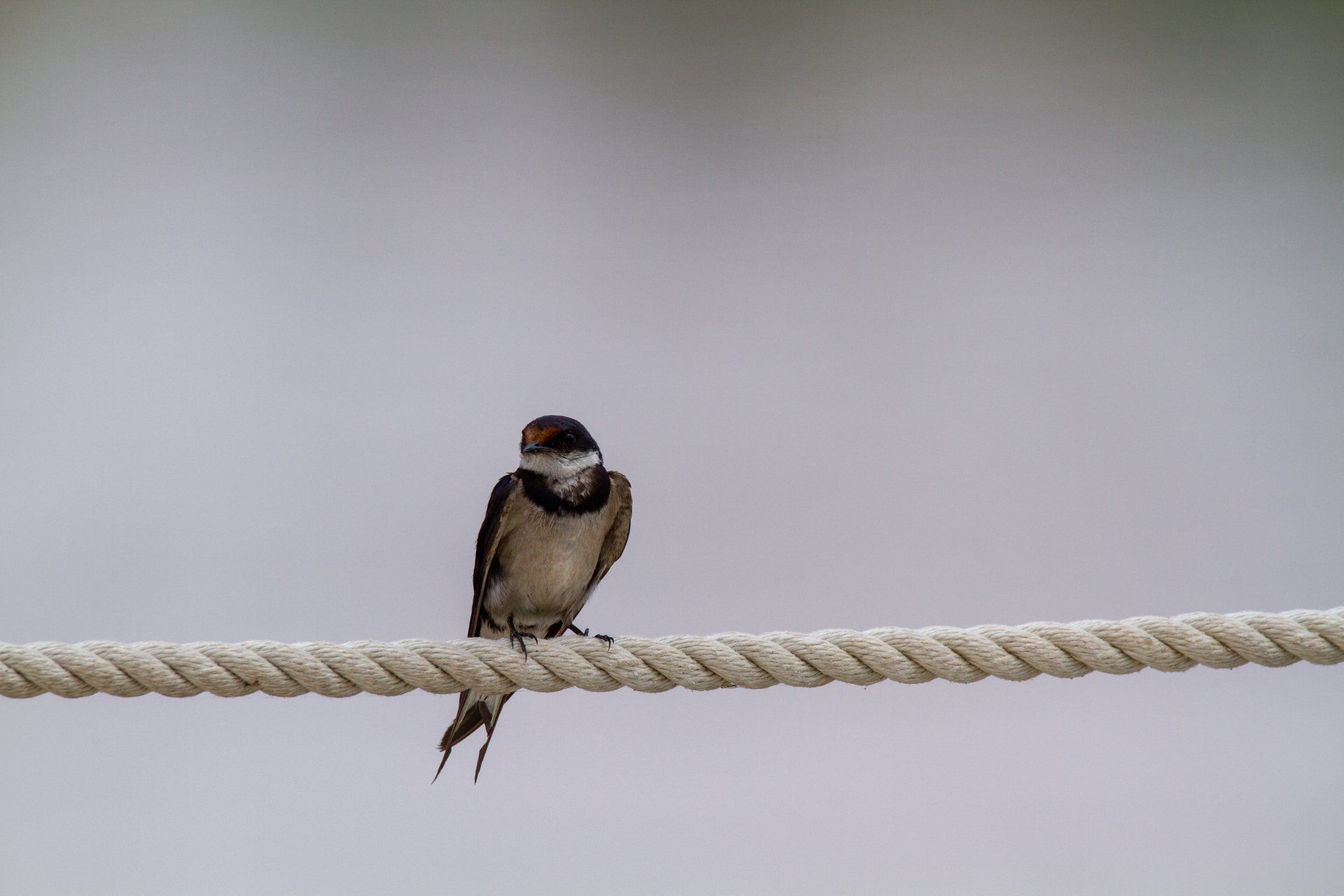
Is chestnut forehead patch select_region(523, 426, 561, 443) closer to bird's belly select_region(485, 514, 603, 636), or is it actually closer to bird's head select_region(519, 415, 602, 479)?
bird's head select_region(519, 415, 602, 479)

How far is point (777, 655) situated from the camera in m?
0.92

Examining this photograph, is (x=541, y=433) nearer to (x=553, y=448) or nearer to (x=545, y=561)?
(x=553, y=448)

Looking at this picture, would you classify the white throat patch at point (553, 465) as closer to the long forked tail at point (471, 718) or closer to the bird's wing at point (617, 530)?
the bird's wing at point (617, 530)

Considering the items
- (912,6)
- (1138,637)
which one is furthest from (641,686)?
(912,6)

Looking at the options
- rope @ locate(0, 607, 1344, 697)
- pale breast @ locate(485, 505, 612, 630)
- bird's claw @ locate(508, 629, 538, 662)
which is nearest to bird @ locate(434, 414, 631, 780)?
pale breast @ locate(485, 505, 612, 630)

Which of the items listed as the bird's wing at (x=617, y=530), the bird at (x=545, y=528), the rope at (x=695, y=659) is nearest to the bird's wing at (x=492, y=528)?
the bird at (x=545, y=528)

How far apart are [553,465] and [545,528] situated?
92 mm

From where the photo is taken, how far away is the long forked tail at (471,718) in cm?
122

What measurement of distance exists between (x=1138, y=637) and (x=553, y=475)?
0.76 m

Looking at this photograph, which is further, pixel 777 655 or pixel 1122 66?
pixel 1122 66

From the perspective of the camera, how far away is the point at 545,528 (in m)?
1.30

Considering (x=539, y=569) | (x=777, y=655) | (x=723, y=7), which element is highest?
(x=723, y=7)

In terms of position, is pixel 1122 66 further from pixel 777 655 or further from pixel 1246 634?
pixel 777 655

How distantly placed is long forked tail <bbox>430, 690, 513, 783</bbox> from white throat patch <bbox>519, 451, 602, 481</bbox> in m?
0.30
